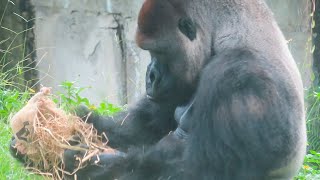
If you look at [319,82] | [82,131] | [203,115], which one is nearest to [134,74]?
[319,82]

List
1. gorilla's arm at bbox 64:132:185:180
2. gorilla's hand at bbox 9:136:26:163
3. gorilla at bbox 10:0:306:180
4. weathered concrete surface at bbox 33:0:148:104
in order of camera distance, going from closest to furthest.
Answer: gorilla at bbox 10:0:306:180 → gorilla's arm at bbox 64:132:185:180 → gorilla's hand at bbox 9:136:26:163 → weathered concrete surface at bbox 33:0:148:104

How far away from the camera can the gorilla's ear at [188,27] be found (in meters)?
3.83

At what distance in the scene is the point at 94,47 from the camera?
7.02 metres

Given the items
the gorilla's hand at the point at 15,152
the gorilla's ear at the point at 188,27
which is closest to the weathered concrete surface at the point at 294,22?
the gorilla's ear at the point at 188,27

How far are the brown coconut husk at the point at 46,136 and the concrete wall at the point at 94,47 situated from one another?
8.92 ft

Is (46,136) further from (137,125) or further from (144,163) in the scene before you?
(137,125)

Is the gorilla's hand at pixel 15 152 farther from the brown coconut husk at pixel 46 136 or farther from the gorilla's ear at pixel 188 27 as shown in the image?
the gorilla's ear at pixel 188 27

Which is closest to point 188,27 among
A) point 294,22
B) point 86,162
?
point 86,162

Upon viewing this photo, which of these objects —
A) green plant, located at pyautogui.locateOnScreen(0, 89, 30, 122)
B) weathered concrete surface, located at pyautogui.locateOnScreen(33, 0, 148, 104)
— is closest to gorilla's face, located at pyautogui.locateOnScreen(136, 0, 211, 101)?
green plant, located at pyautogui.locateOnScreen(0, 89, 30, 122)

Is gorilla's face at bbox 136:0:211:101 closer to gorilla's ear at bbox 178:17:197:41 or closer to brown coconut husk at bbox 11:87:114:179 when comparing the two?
gorilla's ear at bbox 178:17:197:41

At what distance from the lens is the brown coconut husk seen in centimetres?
386

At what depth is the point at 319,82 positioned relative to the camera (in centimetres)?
704

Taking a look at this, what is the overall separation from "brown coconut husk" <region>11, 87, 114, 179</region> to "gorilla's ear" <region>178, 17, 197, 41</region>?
724mm

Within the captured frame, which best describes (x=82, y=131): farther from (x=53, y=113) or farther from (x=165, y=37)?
(x=165, y=37)
